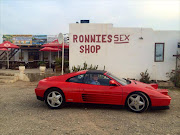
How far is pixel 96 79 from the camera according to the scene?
4.96m

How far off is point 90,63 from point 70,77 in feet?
14.7

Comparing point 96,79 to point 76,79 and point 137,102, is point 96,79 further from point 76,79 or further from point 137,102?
point 137,102

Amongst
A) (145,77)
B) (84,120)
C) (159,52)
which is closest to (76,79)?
(84,120)

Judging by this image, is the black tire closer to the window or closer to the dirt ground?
the dirt ground

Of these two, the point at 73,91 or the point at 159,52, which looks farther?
the point at 159,52

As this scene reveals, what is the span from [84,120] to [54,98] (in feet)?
4.27

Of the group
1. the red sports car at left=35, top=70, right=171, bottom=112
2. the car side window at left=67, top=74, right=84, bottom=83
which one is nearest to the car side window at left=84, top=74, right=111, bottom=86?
Result: the red sports car at left=35, top=70, right=171, bottom=112

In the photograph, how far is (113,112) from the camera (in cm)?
465

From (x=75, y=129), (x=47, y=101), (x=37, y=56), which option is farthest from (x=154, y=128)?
(x=37, y=56)

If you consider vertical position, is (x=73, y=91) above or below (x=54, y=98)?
above

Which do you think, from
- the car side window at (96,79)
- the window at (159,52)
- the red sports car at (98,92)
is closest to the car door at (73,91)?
the red sports car at (98,92)

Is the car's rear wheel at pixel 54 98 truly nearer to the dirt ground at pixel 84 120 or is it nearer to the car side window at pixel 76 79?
the dirt ground at pixel 84 120

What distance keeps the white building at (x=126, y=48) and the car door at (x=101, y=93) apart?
184 inches

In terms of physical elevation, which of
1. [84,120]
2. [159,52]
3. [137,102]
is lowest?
[84,120]
